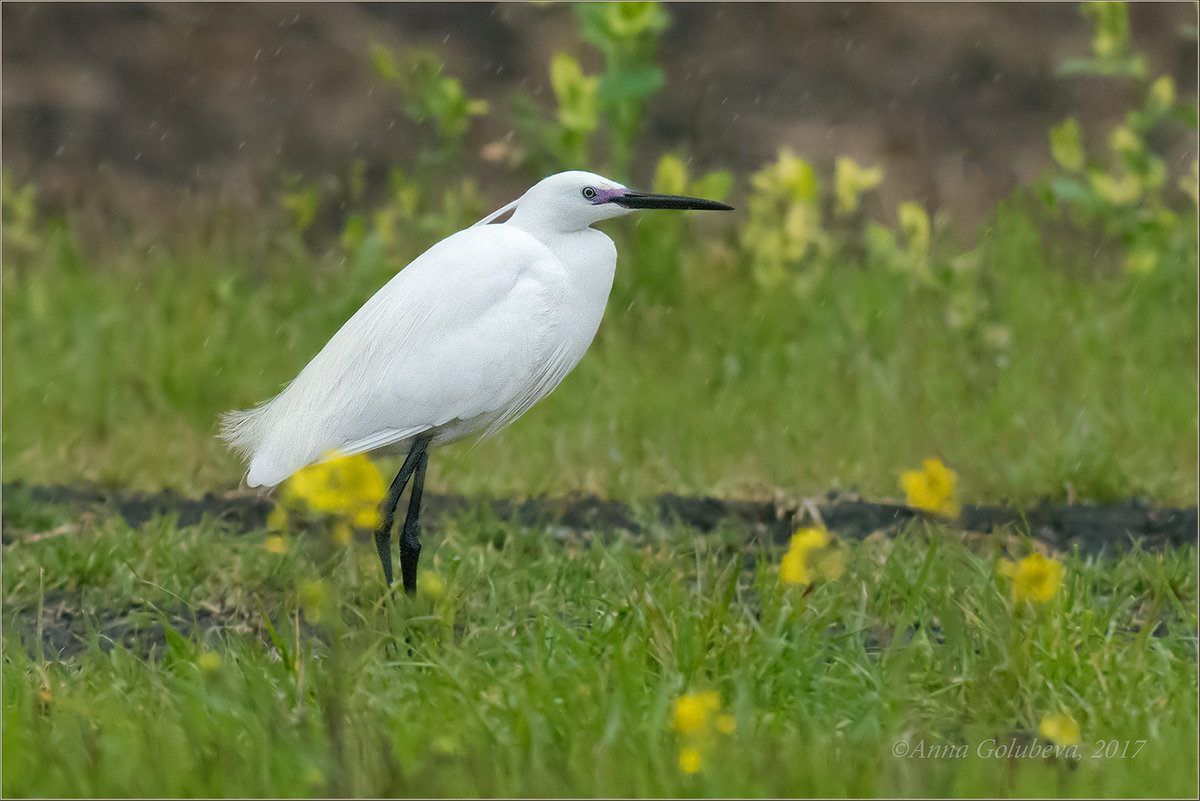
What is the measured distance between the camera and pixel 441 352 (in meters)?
2.92

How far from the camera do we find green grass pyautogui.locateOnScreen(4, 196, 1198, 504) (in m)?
4.24

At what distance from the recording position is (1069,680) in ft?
8.23

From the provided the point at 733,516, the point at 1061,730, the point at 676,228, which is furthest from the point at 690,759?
the point at 676,228

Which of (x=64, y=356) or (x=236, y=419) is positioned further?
(x=64, y=356)

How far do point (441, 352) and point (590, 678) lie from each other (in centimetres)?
91

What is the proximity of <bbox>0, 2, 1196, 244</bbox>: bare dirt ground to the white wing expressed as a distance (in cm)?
453

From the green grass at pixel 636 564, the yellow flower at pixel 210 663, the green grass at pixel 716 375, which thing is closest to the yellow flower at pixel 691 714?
the green grass at pixel 636 564

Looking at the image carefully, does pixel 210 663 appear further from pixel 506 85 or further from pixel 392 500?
pixel 506 85

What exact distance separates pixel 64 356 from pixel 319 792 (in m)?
3.59

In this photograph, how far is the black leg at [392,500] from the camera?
3.09 metres

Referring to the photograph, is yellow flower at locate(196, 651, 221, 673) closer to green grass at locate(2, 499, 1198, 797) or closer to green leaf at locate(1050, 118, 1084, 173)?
green grass at locate(2, 499, 1198, 797)

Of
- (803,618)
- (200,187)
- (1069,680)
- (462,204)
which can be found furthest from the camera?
(200,187)

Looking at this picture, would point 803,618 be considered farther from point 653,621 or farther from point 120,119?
point 120,119

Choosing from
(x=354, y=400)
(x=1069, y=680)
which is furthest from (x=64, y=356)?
(x=1069, y=680)
